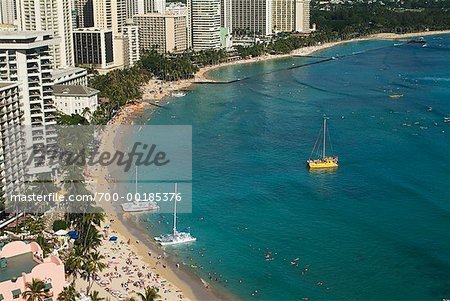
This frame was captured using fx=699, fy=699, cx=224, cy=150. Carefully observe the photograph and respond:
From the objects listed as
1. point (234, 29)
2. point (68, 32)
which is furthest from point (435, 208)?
point (234, 29)

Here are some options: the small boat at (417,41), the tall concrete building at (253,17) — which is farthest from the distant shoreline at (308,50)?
the tall concrete building at (253,17)

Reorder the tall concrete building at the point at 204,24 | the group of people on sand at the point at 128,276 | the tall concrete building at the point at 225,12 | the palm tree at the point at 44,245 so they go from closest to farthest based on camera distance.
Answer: the palm tree at the point at 44,245, the group of people on sand at the point at 128,276, the tall concrete building at the point at 204,24, the tall concrete building at the point at 225,12

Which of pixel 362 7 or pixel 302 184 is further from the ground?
pixel 362 7

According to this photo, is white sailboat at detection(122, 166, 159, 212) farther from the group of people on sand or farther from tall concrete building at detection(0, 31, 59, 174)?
the group of people on sand

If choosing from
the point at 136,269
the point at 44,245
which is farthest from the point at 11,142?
the point at 136,269

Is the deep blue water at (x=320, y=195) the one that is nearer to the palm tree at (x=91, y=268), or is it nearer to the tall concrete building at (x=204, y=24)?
the palm tree at (x=91, y=268)

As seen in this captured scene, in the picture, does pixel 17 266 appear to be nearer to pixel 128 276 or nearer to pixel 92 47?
pixel 128 276

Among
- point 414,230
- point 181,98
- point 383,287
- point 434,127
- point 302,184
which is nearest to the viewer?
point 383,287

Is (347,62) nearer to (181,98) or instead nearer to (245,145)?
(181,98)
